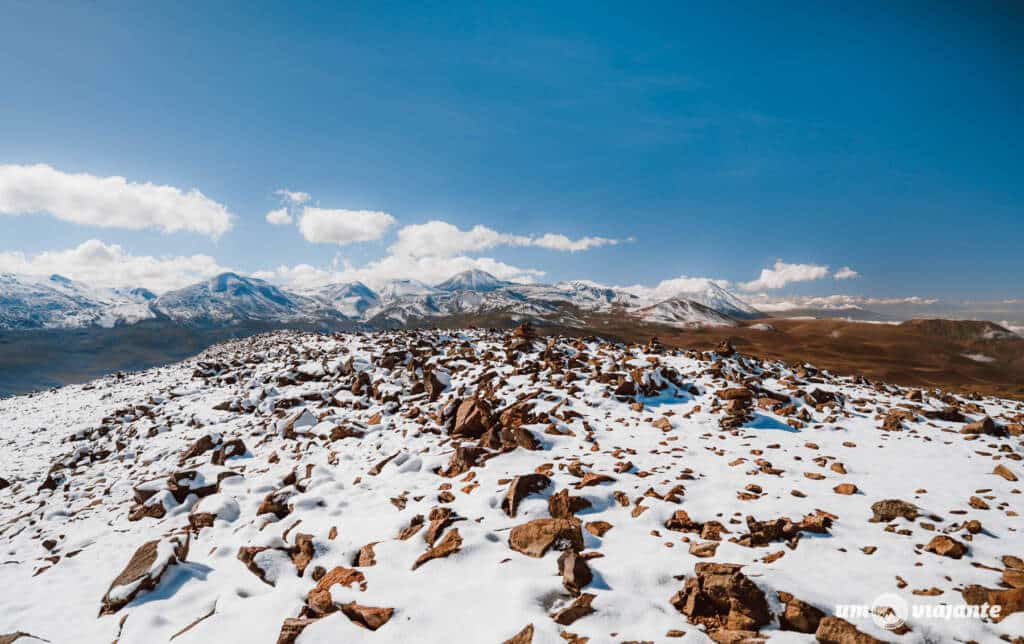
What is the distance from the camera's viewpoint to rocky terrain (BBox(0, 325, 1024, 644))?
585 cm

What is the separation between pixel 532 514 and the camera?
8828mm

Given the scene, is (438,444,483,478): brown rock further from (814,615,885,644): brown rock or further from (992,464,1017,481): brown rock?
(992,464,1017,481): brown rock

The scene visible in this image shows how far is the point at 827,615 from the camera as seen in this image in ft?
18.0

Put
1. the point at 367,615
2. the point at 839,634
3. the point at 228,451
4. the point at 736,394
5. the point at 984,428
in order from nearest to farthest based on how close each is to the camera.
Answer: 1. the point at 839,634
2. the point at 367,615
3. the point at 984,428
4. the point at 228,451
5. the point at 736,394

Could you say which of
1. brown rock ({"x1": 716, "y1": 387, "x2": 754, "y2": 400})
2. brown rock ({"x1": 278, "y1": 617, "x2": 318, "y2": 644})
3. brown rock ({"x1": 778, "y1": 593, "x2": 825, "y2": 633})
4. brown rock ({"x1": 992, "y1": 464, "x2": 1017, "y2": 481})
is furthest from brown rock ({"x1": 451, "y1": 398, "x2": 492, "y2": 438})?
brown rock ({"x1": 992, "y1": 464, "x2": 1017, "y2": 481})

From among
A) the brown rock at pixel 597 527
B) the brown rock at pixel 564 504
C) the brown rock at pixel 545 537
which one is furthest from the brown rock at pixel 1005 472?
the brown rock at pixel 545 537

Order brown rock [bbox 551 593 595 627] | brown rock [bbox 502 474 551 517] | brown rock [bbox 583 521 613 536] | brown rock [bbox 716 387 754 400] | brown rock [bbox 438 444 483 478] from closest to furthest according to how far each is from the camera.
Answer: brown rock [bbox 551 593 595 627]
brown rock [bbox 583 521 613 536]
brown rock [bbox 502 474 551 517]
brown rock [bbox 438 444 483 478]
brown rock [bbox 716 387 754 400]

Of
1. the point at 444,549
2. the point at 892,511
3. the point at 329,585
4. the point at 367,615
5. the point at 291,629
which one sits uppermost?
the point at 892,511

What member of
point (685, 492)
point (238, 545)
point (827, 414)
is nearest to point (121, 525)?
point (238, 545)

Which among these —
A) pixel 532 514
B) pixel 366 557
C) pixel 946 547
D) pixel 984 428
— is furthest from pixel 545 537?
pixel 984 428

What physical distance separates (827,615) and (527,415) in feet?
33.0

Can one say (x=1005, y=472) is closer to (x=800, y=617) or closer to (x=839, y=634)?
(x=839, y=634)

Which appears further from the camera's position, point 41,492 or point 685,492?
point 41,492

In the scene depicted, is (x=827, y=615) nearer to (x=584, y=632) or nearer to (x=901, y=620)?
(x=901, y=620)
